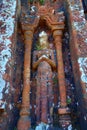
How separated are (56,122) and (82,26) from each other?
2236mm

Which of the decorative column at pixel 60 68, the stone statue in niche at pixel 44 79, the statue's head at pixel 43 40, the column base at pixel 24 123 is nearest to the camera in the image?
the column base at pixel 24 123

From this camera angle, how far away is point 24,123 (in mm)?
4047

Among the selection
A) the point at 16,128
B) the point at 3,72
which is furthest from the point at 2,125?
the point at 3,72

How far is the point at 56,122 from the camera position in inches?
163

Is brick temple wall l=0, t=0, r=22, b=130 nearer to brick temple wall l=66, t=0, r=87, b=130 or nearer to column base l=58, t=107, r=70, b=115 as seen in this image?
column base l=58, t=107, r=70, b=115

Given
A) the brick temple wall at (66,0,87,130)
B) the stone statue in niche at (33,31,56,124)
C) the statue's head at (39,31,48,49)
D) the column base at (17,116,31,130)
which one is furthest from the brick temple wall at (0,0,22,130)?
the brick temple wall at (66,0,87,130)

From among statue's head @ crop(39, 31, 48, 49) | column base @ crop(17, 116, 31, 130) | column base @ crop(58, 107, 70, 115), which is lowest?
column base @ crop(17, 116, 31, 130)

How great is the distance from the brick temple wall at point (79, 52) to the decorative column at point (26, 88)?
3.36 feet

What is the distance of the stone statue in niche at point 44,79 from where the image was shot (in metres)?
4.13

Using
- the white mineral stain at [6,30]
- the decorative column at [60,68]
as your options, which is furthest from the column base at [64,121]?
the white mineral stain at [6,30]

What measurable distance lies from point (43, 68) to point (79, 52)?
90 cm

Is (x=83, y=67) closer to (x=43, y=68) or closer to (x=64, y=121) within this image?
(x=43, y=68)

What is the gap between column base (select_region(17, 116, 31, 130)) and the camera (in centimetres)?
399

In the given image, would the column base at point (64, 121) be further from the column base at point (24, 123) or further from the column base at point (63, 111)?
the column base at point (24, 123)
